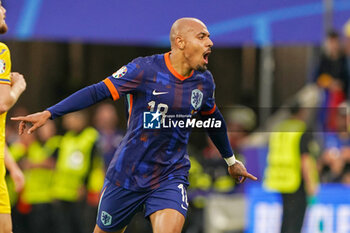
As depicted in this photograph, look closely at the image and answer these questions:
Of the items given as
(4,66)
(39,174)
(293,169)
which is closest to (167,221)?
(4,66)

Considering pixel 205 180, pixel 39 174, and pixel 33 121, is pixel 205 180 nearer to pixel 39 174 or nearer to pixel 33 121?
pixel 39 174

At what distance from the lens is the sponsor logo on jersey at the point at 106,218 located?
711 centimetres

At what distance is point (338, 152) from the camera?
13.6 meters

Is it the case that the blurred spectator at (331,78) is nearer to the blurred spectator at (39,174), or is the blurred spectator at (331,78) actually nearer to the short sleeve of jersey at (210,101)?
the blurred spectator at (39,174)

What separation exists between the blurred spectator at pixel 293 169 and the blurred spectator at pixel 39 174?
145 inches

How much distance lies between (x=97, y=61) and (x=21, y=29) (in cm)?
229

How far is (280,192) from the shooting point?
42.0ft

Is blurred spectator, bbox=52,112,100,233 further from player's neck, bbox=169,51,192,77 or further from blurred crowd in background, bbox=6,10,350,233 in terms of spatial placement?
player's neck, bbox=169,51,192,77

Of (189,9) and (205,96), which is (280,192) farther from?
(205,96)

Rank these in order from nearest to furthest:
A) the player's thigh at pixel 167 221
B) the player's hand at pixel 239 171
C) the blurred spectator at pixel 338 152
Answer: the player's thigh at pixel 167 221, the player's hand at pixel 239 171, the blurred spectator at pixel 338 152

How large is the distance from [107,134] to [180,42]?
6.87m

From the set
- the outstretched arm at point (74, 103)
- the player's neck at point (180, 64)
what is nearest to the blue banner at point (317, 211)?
the player's neck at point (180, 64)

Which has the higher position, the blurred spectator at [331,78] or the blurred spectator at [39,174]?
the blurred spectator at [331,78]

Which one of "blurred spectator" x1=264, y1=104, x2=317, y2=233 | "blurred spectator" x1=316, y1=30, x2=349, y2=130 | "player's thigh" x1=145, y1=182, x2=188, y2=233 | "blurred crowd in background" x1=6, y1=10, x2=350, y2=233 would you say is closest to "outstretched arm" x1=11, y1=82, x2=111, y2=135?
"player's thigh" x1=145, y1=182, x2=188, y2=233
